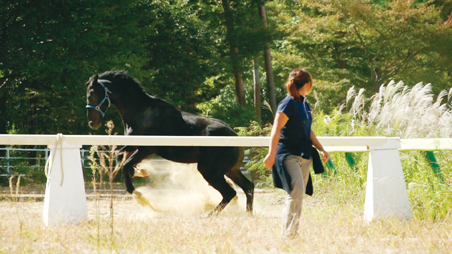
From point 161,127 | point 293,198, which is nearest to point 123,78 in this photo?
point 161,127

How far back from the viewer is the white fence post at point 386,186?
7.52 m

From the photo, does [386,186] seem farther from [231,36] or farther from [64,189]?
[231,36]

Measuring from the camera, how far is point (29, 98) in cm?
2600

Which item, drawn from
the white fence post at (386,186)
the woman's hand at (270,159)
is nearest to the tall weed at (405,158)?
the white fence post at (386,186)

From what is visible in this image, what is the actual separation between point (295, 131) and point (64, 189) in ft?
8.54

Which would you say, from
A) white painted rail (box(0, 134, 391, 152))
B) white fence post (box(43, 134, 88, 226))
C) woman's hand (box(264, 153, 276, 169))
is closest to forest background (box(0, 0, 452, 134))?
white painted rail (box(0, 134, 391, 152))

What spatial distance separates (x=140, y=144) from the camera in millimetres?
7660

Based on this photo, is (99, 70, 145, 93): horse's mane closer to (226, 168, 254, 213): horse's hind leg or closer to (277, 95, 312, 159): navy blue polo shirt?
(226, 168, 254, 213): horse's hind leg

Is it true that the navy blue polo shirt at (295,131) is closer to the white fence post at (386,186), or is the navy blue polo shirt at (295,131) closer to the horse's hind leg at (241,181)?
the white fence post at (386,186)

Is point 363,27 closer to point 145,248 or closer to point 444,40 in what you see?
point 444,40

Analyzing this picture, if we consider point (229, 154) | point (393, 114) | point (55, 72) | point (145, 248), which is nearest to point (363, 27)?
point (55, 72)

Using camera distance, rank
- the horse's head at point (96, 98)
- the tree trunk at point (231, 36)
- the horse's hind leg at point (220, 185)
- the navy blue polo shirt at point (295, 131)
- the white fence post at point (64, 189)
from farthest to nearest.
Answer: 1. the tree trunk at point (231, 36)
2. the horse's head at point (96, 98)
3. the horse's hind leg at point (220, 185)
4. the white fence post at point (64, 189)
5. the navy blue polo shirt at point (295, 131)

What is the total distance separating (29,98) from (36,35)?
5.67 metres

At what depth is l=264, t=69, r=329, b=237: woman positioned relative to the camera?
6324 mm
